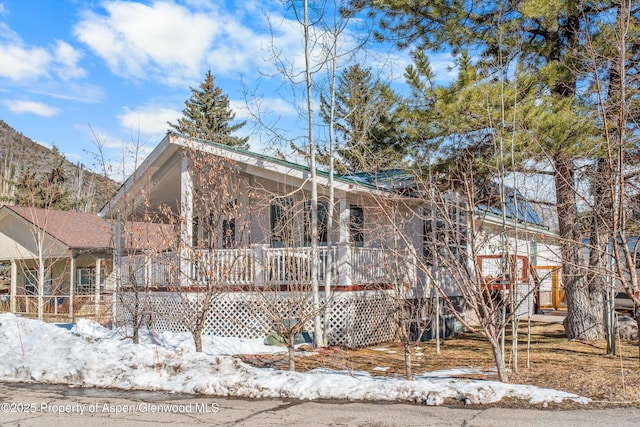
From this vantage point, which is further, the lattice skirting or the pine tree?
the pine tree

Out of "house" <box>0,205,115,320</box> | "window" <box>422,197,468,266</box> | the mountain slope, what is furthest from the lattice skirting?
the mountain slope

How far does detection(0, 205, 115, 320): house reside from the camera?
825 inches

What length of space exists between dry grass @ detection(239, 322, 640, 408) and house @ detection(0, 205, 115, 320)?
42.8 feet

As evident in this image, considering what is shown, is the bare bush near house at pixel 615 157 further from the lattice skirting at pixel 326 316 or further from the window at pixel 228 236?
the window at pixel 228 236

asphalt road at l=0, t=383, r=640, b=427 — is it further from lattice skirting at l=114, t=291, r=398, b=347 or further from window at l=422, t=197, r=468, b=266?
lattice skirting at l=114, t=291, r=398, b=347

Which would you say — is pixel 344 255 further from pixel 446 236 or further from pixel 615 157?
pixel 615 157

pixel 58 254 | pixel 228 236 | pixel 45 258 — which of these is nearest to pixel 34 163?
pixel 58 254

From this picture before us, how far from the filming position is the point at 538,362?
9.55 m

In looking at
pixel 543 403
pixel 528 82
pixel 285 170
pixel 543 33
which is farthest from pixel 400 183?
pixel 543 403

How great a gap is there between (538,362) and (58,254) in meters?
18.5

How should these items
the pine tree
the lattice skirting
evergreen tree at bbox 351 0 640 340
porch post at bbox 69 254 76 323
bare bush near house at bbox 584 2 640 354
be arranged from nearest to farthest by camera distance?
bare bush near house at bbox 584 2 640 354
evergreen tree at bbox 351 0 640 340
the lattice skirting
porch post at bbox 69 254 76 323
the pine tree

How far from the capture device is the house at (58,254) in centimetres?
2095

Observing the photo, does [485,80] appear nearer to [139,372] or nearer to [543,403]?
[543,403]

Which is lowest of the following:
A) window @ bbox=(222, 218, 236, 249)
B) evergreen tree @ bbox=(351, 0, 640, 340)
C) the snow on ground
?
the snow on ground
